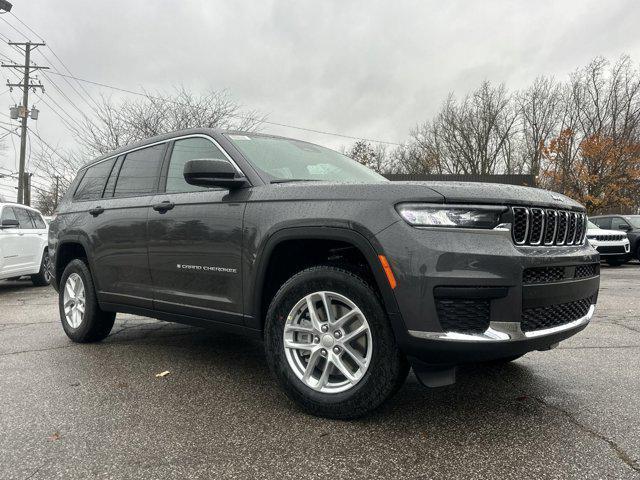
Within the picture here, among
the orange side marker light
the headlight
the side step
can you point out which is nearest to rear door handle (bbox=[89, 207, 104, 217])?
the orange side marker light

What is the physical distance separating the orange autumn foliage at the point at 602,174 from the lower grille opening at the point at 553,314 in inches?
1068

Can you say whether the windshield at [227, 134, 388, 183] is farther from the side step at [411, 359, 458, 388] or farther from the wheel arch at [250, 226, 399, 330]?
the side step at [411, 359, 458, 388]

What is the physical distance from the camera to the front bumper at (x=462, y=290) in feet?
7.59

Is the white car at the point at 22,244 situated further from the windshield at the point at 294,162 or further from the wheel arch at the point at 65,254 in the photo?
the windshield at the point at 294,162

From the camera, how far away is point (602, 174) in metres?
28.0

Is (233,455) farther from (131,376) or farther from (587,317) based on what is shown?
(587,317)

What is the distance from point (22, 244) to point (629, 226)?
1667 centimetres

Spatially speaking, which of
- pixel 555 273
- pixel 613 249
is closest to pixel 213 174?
pixel 555 273

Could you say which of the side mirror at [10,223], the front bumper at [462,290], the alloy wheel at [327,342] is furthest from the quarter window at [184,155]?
the side mirror at [10,223]

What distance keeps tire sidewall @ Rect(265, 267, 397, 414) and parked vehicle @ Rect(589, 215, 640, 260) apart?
15943 millimetres

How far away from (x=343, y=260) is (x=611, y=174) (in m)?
29.8

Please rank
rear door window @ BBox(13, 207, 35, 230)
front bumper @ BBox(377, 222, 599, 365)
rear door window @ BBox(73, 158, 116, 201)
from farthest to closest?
rear door window @ BBox(13, 207, 35, 230) → rear door window @ BBox(73, 158, 116, 201) → front bumper @ BBox(377, 222, 599, 365)

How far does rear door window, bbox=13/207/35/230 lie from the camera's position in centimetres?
991

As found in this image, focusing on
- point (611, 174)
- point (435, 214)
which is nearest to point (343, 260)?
point (435, 214)
